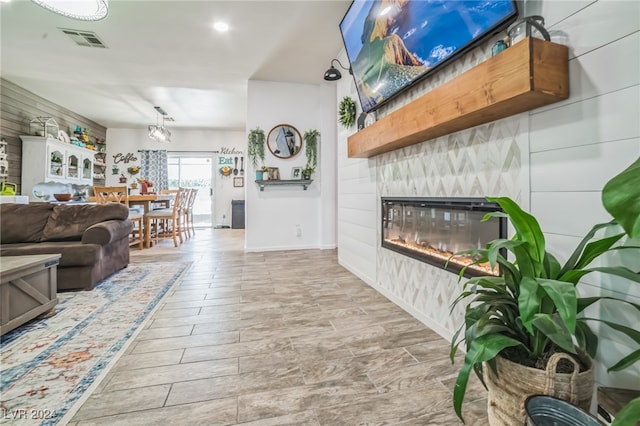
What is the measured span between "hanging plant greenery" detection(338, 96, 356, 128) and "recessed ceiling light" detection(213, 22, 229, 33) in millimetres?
1475

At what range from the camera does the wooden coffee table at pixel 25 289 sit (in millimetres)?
1692

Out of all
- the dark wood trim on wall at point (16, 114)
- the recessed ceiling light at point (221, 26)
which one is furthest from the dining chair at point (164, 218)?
the recessed ceiling light at point (221, 26)

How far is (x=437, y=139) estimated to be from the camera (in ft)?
6.07

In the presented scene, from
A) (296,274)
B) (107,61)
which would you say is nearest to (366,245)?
(296,274)

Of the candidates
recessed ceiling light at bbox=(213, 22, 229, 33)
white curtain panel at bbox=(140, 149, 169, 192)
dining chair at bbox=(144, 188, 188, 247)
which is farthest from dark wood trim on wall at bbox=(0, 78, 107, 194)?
recessed ceiling light at bbox=(213, 22, 229, 33)

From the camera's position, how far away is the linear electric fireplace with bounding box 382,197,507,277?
1543 mm

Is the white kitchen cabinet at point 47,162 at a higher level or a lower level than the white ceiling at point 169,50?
lower

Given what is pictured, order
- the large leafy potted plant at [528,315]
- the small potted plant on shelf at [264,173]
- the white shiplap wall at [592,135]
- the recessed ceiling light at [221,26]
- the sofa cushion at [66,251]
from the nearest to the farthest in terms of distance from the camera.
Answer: the large leafy potted plant at [528,315] → the white shiplap wall at [592,135] → the sofa cushion at [66,251] → the recessed ceiling light at [221,26] → the small potted plant on shelf at [264,173]

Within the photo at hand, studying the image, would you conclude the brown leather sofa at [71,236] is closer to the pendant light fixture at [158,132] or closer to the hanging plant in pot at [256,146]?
the hanging plant in pot at [256,146]

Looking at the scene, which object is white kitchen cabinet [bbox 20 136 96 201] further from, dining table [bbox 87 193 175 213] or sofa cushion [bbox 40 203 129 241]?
sofa cushion [bbox 40 203 129 241]

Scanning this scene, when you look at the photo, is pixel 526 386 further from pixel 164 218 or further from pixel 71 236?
pixel 164 218

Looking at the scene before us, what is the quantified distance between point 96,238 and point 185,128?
5.94 m

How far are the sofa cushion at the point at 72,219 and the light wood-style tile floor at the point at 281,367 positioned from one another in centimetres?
128

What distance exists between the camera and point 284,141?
4695 mm
